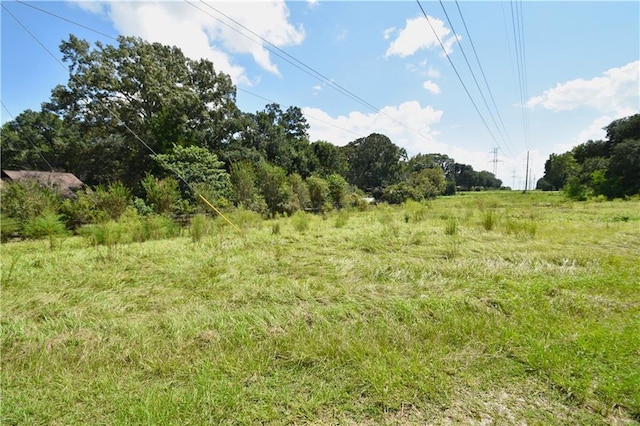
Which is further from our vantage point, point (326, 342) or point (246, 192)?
point (246, 192)

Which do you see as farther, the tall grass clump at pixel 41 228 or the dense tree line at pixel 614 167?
the dense tree line at pixel 614 167

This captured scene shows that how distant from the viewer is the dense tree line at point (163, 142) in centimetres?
1453

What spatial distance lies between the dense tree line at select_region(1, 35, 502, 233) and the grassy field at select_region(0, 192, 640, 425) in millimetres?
9680

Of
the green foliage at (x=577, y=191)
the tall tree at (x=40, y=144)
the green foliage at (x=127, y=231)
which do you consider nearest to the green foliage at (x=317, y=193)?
the green foliage at (x=127, y=231)

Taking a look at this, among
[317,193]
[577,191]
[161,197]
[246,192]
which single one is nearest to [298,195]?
[317,193]

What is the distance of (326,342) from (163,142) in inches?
793

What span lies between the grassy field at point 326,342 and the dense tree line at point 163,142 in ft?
31.8

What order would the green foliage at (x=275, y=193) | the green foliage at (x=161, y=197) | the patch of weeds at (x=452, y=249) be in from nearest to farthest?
the patch of weeds at (x=452, y=249), the green foliage at (x=161, y=197), the green foliage at (x=275, y=193)

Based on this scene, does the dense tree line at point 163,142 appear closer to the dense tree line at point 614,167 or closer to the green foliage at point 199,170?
the green foliage at point 199,170

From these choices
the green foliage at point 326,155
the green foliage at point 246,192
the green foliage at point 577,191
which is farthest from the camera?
the green foliage at point 326,155

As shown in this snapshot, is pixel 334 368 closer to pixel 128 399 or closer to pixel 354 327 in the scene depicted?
pixel 354 327

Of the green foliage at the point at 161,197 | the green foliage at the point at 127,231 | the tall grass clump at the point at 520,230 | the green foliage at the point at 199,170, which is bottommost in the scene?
the green foliage at the point at 127,231

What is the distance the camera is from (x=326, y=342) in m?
2.20

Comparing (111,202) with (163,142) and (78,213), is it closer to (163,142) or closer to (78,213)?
(78,213)
